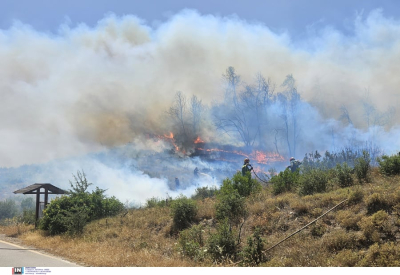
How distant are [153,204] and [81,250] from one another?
438 inches

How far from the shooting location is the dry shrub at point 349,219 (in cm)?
943

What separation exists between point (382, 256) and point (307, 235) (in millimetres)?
2621

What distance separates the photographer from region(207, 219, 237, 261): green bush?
9.94 metres

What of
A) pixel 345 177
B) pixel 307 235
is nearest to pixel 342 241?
pixel 307 235

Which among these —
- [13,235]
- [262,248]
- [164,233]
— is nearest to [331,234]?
[262,248]

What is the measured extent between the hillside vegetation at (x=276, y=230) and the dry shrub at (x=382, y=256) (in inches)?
0.9

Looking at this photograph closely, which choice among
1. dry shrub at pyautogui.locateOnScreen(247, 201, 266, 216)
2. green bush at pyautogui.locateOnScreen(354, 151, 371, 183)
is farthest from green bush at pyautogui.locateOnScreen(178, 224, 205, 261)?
green bush at pyautogui.locateOnScreen(354, 151, 371, 183)

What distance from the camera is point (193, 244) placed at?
10984 millimetres

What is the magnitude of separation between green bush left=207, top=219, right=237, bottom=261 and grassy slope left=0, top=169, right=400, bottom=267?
484 mm

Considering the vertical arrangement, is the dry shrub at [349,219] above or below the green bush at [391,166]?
below

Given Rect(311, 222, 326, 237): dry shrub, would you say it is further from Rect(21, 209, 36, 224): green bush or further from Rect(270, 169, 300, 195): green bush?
Rect(21, 209, 36, 224): green bush

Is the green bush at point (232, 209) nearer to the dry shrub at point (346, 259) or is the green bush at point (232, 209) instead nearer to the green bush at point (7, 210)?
the dry shrub at point (346, 259)
